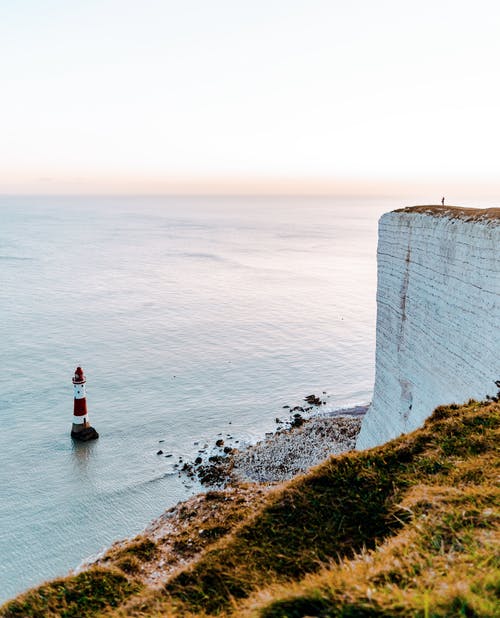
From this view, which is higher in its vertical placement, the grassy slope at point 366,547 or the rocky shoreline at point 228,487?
the grassy slope at point 366,547

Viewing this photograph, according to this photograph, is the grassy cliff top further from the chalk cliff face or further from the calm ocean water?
the calm ocean water

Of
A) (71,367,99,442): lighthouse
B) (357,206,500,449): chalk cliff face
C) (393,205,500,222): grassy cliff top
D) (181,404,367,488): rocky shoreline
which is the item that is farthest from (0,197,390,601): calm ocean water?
(393,205,500,222): grassy cliff top

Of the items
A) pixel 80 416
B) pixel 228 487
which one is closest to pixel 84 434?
pixel 80 416

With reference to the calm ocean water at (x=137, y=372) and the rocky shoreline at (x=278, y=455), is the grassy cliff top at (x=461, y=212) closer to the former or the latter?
the rocky shoreline at (x=278, y=455)

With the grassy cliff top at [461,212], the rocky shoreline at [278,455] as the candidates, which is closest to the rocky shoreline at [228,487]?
the rocky shoreline at [278,455]

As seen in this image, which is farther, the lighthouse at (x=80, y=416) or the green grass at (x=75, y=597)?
the lighthouse at (x=80, y=416)

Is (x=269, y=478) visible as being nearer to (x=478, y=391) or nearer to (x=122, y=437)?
(x=122, y=437)

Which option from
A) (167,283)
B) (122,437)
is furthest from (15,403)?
(167,283)
